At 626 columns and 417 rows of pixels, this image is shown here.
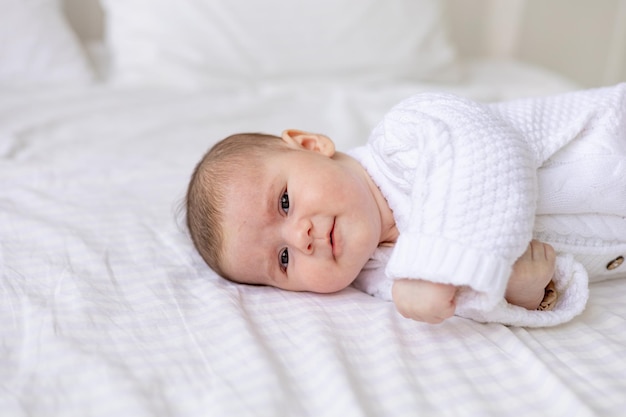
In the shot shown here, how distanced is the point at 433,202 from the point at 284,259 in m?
0.28

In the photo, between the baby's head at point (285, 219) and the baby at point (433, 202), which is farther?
the baby's head at point (285, 219)

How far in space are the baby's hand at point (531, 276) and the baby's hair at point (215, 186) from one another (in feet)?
1.40

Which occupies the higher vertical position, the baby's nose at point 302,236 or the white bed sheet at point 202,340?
the baby's nose at point 302,236

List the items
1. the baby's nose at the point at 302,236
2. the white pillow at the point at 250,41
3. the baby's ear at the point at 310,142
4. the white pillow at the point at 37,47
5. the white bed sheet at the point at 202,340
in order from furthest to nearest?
the white pillow at the point at 250,41
the white pillow at the point at 37,47
the baby's ear at the point at 310,142
the baby's nose at the point at 302,236
the white bed sheet at the point at 202,340

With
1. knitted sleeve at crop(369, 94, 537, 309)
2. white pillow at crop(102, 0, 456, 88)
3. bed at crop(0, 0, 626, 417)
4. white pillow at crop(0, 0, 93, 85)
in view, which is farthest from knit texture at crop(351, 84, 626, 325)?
A: white pillow at crop(0, 0, 93, 85)

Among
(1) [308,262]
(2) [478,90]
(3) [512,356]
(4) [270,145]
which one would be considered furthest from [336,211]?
(2) [478,90]

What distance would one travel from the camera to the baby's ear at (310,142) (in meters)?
1.11

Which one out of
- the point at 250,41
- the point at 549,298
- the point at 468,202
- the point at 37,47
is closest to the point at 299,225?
the point at 468,202

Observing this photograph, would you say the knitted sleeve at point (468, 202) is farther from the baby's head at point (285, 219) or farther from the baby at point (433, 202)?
the baby's head at point (285, 219)

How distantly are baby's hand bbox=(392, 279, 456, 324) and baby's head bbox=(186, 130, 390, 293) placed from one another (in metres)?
0.14

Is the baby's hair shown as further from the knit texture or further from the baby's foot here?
the baby's foot

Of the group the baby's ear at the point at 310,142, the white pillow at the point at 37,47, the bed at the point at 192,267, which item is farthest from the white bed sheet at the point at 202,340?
the white pillow at the point at 37,47

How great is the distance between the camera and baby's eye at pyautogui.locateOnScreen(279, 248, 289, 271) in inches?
39.9

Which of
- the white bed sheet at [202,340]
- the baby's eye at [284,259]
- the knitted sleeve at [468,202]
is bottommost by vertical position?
the white bed sheet at [202,340]
